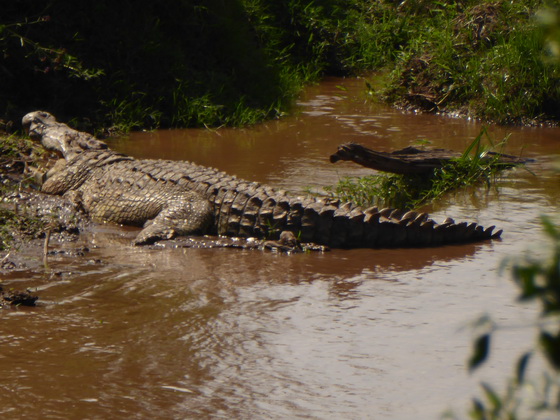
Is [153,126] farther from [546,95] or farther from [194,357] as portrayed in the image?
[194,357]

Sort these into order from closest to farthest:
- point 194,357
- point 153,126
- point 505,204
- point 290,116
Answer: point 194,357, point 505,204, point 153,126, point 290,116

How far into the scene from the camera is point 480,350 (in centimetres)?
123

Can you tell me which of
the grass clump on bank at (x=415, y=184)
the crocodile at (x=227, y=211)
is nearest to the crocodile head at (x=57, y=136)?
the crocodile at (x=227, y=211)

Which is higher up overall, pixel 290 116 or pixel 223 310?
pixel 290 116

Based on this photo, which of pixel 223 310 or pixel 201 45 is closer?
pixel 223 310

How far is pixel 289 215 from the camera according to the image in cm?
598

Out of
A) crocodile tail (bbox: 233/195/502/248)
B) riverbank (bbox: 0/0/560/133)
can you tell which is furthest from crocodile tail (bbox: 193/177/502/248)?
riverbank (bbox: 0/0/560/133)

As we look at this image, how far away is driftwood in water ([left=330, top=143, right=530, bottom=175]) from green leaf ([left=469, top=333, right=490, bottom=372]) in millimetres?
5256

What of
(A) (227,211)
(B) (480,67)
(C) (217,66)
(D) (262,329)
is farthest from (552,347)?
(C) (217,66)

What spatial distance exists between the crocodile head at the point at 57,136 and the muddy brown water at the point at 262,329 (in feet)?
5.27

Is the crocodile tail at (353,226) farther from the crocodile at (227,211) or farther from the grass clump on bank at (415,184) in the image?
the grass clump on bank at (415,184)

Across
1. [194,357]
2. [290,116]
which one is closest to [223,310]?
[194,357]

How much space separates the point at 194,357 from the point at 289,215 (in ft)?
7.73

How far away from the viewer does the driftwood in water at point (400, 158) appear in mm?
6535
